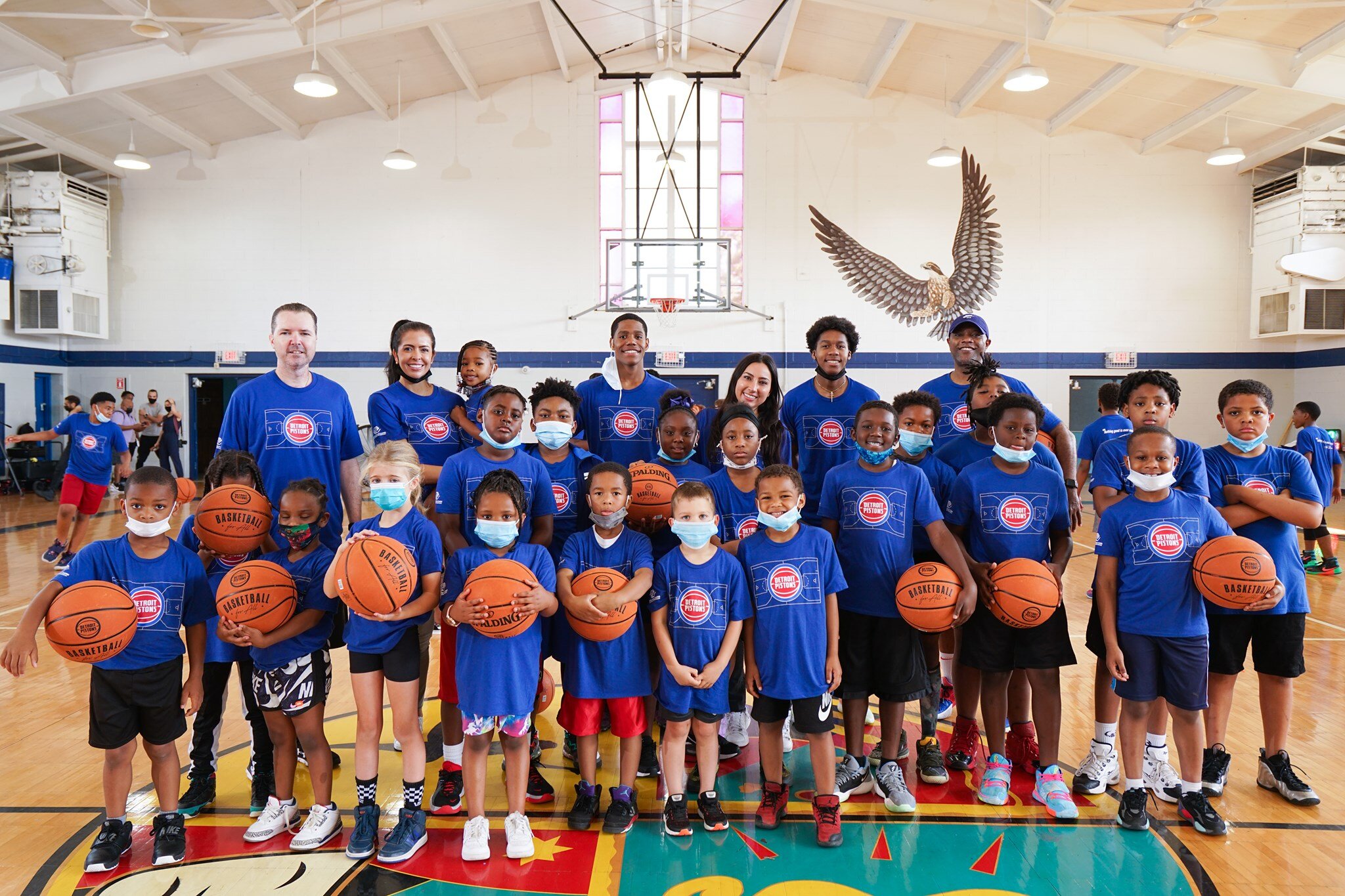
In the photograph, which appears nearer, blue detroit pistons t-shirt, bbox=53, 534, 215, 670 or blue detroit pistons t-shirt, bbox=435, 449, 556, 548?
blue detroit pistons t-shirt, bbox=53, 534, 215, 670

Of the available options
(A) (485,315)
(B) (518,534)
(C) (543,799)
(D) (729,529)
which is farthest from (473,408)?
(A) (485,315)

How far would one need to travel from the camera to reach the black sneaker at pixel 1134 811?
262 centimetres

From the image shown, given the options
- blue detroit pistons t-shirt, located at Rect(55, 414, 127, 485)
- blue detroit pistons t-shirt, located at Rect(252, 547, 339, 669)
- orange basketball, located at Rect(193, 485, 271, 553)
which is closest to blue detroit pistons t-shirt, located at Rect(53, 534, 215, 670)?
orange basketball, located at Rect(193, 485, 271, 553)

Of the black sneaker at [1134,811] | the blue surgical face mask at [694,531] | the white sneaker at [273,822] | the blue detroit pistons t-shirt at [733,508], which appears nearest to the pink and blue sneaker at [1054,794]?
the black sneaker at [1134,811]

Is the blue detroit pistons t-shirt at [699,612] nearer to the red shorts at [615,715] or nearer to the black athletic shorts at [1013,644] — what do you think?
the red shorts at [615,715]

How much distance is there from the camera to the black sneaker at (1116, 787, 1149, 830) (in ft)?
8.61

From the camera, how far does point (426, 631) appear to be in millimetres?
2760

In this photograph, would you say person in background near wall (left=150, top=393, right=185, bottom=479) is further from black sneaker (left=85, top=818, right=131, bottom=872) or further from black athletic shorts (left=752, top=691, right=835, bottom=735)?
black athletic shorts (left=752, top=691, right=835, bottom=735)

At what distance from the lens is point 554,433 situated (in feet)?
9.64

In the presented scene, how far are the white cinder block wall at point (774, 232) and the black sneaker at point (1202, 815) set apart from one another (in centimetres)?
984

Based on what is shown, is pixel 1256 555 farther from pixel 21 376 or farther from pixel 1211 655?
pixel 21 376

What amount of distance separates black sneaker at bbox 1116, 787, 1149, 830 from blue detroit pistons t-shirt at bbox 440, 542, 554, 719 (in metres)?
2.01

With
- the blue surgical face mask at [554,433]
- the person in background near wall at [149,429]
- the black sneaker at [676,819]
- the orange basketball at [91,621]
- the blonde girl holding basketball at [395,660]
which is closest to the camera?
the orange basketball at [91,621]

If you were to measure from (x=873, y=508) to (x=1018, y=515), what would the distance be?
0.53 meters
